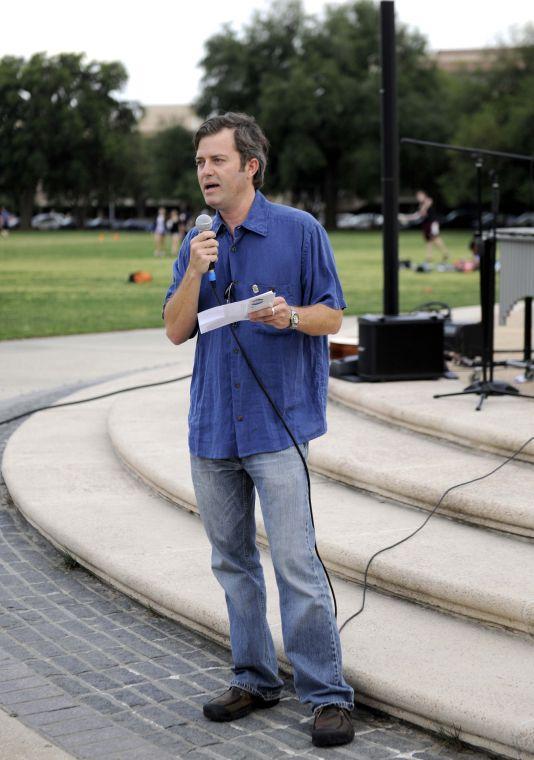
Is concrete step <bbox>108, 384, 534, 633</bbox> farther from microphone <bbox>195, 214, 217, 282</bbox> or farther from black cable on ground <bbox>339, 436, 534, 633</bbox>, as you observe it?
microphone <bbox>195, 214, 217, 282</bbox>

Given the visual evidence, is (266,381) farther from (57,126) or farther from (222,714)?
(57,126)

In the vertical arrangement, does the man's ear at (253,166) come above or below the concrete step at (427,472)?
above

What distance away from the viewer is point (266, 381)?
12.1ft

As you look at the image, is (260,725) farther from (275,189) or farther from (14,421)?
(275,189)

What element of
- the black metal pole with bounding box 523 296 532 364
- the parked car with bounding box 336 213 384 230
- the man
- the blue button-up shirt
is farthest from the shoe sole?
the parked car with bounding box 336 213 384 230

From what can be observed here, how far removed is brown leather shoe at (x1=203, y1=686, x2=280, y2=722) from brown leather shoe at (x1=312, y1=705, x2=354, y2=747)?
32 cm

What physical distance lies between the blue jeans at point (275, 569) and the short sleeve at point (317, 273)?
50cm

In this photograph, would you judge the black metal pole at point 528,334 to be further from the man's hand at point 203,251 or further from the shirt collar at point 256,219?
the man's hand at point 203,251

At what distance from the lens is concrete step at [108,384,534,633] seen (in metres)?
4.43

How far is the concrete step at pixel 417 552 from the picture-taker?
443cm

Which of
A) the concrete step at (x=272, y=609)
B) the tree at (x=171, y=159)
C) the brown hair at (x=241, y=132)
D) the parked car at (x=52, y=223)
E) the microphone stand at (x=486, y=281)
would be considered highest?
the tree at (x=171, y=159)

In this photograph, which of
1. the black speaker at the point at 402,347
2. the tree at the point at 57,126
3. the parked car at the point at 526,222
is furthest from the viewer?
the tree at the point at 57,126

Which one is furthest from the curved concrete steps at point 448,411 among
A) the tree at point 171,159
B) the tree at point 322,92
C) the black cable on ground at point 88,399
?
the tree at point 171,159

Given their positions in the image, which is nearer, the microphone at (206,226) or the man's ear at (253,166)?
the microphone at (206,226)
